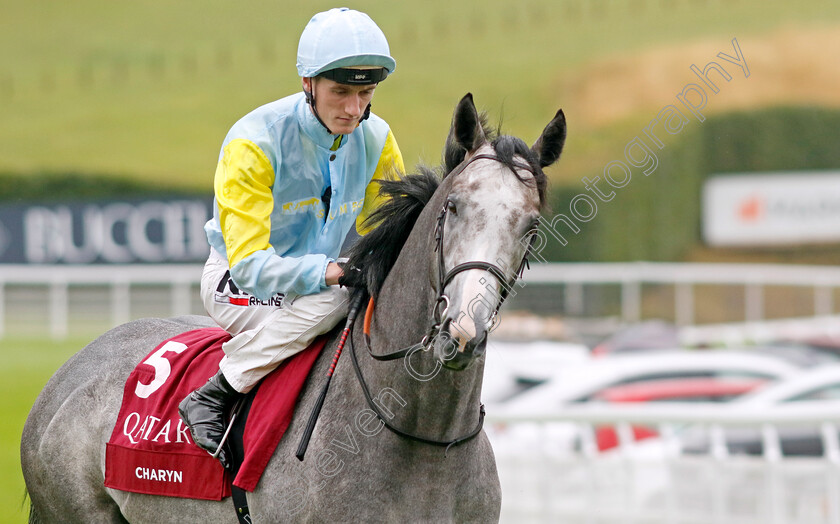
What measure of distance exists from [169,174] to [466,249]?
28059 millimetres

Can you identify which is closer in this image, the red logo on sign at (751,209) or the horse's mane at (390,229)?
the horse's mane at (390,229)

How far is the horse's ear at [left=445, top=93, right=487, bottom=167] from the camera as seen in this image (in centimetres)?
269

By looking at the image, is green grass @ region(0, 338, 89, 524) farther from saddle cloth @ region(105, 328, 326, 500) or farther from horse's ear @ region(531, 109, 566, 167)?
horse's ear @ region(531, 109, 566, 167)

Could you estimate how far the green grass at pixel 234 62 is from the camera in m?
30.5

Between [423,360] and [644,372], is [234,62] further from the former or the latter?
[423,360]

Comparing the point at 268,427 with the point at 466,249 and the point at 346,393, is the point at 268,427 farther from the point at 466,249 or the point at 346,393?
the point at 466,249

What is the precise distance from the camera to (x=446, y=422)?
2.69m

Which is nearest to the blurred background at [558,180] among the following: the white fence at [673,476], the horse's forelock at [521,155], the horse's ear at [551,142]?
the white fence at [673,476]

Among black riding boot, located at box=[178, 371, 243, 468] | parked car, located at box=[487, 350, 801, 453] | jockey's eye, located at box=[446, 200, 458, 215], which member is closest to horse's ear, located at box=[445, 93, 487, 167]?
jockey's eye, located at box=[446, 200, 458, 215]

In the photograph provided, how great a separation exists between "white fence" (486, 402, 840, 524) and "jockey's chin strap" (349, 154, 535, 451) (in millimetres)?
2951

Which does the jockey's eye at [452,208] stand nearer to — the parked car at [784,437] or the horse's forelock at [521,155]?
the horse's forelock at [521,155]

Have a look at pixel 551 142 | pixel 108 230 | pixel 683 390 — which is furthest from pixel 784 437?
pixel 108 230

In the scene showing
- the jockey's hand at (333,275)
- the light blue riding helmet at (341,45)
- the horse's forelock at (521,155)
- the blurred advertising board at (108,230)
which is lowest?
the blurred advertising board at (108,230)

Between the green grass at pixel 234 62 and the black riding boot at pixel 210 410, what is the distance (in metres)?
23.9
